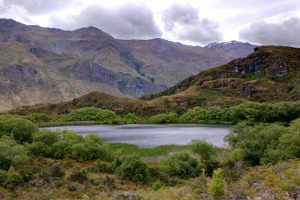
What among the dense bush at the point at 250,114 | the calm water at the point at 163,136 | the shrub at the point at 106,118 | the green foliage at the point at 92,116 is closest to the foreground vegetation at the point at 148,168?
the calm water at the point at 163,136

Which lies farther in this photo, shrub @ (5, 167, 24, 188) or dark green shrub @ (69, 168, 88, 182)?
dark green shrub @ (69, 168, 88, 182)

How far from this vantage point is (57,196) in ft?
81.6

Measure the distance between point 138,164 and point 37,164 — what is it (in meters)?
16.3

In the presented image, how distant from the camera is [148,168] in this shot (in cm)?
3750

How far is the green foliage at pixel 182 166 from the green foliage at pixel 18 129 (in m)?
28.2

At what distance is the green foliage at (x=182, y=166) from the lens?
120ft

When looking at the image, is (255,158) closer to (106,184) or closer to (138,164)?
(138,164)

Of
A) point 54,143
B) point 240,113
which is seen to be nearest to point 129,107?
point 240,113

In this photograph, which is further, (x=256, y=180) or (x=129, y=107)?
(x=129, y=107)

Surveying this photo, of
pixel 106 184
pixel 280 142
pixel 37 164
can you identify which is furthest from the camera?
pixel 37 164

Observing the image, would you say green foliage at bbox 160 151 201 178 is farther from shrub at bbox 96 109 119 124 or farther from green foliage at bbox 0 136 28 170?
shrub at bbox 96 109 119 124

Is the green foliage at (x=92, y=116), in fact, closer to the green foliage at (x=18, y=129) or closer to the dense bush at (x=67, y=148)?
the green foliage at (x=18, y=129)

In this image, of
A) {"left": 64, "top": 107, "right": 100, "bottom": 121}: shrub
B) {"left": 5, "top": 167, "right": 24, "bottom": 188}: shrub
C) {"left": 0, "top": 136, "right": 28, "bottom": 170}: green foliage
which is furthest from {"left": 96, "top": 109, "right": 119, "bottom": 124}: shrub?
{"left": 5, "top": 167, "right": 24, "bottom": 188}: shrub

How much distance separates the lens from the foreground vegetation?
63.4 feet
